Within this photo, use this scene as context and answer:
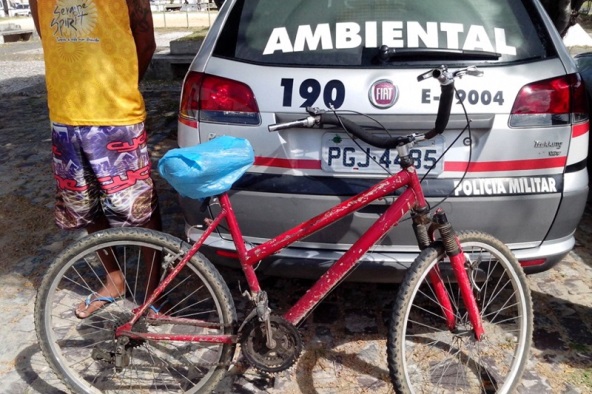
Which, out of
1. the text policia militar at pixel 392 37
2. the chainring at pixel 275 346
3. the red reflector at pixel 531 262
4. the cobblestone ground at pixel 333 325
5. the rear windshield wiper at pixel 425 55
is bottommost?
the cobblestone ground at pixel 333 325

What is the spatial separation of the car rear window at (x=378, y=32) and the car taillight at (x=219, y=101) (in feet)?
0.51

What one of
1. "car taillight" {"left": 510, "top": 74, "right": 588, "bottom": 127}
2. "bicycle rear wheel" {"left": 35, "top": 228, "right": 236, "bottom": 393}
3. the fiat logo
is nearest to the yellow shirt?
"bicycle rear wheel" {"left": 35, "top": 228, "right": 236, "bottom": 393}

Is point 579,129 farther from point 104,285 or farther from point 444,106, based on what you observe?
point 104,285

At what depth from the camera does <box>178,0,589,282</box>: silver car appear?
8.36ft

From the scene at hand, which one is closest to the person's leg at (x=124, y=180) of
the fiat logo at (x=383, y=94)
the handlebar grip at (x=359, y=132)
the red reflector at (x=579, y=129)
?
the handlebar grip at (x=359, y=132)

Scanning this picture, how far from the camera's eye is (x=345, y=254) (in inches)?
96.0

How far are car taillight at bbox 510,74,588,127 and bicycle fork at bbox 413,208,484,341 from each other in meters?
0.60

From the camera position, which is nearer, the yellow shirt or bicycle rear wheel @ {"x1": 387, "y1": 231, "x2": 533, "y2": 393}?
bicycle rear wheel @ {"x1": 387, "y1": 231, "x2": 533, "y2": 393}

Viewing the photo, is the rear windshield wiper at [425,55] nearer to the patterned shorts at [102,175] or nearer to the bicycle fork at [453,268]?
the bicycle fork at [453,268]

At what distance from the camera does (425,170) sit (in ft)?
8.52

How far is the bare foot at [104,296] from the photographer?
310 cm

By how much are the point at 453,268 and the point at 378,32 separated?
3.52 feet

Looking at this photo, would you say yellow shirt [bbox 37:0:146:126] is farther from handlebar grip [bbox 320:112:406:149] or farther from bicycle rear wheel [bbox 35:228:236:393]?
handlebar grip [bbox 320:112:406:149]

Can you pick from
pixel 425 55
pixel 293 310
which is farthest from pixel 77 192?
pixel 425 55
